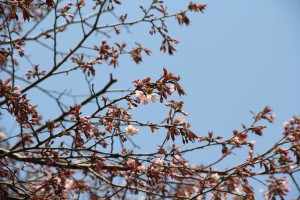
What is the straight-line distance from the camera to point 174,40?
14.5 feet

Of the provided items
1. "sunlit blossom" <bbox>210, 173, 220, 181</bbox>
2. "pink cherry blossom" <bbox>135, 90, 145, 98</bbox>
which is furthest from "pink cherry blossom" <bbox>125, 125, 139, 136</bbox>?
"sunlit blossom" <bbox>210, 173, 220, 181</bbox>

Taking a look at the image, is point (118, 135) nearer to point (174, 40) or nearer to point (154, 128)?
point (154, 128)

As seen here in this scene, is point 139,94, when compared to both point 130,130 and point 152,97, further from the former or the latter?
point 130,130

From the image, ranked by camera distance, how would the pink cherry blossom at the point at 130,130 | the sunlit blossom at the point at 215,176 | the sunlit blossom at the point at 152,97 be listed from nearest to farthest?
1. the sunlit blossom at the point at 152,97
2. the pink cherry blossom at the point at 130,130
3. the sunlit blossom at the point at 215,176

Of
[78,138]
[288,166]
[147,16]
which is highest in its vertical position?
[147,16]

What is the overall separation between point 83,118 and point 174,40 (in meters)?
2.18

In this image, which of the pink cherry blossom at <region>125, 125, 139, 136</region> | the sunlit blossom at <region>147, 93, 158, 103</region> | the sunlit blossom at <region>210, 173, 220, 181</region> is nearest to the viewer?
the sunlit blossom at <region>147, 93, 158, 103</region>

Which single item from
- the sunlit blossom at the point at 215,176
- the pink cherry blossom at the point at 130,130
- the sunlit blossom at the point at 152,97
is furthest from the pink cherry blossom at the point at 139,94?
the sunlit blossom at the point at 215,176

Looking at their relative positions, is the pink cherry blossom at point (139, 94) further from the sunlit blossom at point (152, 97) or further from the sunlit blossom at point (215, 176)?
the sunlit blossom at point (215, 176)

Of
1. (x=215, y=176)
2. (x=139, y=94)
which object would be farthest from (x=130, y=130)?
(x=215, y=176)

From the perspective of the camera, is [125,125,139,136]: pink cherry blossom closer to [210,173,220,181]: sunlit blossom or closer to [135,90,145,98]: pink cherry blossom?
[135,90,145,98]: pink cherry blossom

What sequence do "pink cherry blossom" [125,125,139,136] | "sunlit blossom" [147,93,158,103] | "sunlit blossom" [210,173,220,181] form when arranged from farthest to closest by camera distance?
"sunlit blossom" [210,173,220,181] → "pink cherry blossom" [125,125,139,136] → "sunlit blossom" [147,93,158,103]

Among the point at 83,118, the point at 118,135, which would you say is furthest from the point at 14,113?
the point at 118,135

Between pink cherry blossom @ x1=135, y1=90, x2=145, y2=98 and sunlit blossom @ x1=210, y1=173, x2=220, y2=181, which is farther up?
pink cherry blossom @ x1=135, y1=90, x2=145, y2=98
